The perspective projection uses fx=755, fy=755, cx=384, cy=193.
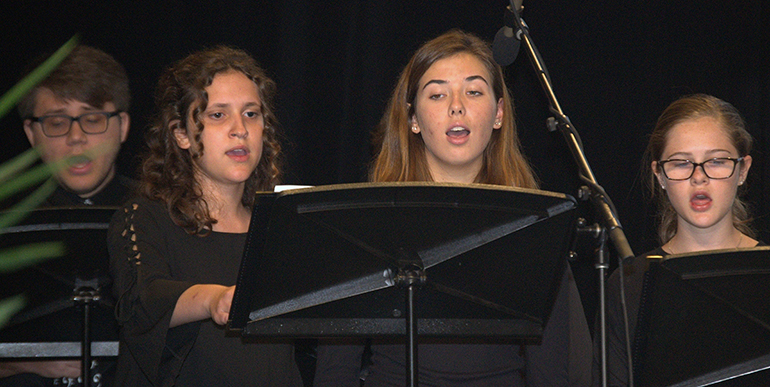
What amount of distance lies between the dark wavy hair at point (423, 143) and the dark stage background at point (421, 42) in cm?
97

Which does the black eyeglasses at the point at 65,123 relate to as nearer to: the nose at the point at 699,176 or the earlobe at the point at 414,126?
the earlobe at the point at 414,126

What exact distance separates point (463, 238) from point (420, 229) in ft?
0.28

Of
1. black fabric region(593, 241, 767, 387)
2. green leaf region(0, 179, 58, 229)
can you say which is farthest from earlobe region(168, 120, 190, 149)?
green leaf region(0, 179, 58, 229)

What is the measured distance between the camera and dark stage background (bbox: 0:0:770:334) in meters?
3.40

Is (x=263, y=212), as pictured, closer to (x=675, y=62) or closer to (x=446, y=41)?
(x=446, y=41)

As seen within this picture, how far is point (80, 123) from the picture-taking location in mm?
2842

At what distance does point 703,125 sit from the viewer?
2598 millimetres

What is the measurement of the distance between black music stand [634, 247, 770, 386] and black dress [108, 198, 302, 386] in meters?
0.98

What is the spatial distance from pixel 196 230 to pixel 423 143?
76 centimetres

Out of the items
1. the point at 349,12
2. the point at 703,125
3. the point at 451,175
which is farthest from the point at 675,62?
the point at 451,175

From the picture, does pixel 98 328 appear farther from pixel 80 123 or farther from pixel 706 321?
pixel 706 321

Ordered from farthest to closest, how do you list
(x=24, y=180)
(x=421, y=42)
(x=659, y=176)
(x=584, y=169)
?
1. (x=421, y=42)
2. (x=659, y=176)
3. (x=584, y=169)
4. (x=24, y=180)

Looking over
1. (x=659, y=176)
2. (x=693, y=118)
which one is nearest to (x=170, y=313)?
(x=659, y=176)

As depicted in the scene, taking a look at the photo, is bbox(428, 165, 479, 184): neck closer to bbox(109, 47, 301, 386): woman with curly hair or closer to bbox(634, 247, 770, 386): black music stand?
bbox(109, 47, 301, 386): woman with curly hair
